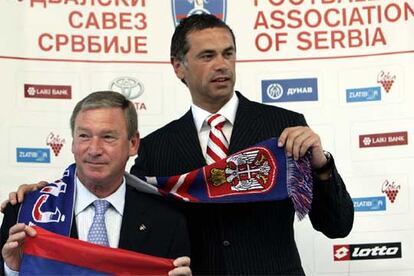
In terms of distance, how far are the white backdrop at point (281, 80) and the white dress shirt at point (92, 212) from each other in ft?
4.76

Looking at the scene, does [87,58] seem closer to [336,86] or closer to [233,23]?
[233,23]

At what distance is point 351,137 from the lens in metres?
3.71

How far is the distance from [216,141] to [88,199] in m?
0.51

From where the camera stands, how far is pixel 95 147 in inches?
86.0

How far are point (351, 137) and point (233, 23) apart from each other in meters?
0.83

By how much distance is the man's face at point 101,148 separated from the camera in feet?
7.18

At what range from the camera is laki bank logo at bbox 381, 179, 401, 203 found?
3.67 metres

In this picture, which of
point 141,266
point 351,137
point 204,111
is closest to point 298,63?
point 351,137

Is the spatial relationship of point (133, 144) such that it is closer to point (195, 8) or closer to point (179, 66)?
point (179, 66)

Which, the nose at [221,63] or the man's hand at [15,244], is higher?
the nose at [221,63]

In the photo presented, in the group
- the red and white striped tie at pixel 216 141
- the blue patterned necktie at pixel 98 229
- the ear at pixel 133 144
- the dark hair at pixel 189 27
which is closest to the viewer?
the blue patterned necktie at pixel 98 229

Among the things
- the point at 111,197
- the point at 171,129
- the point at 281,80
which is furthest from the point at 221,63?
the point at 281,80

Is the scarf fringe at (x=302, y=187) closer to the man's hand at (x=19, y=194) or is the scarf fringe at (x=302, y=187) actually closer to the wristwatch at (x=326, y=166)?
the wristwatch at (x=326, y=166)

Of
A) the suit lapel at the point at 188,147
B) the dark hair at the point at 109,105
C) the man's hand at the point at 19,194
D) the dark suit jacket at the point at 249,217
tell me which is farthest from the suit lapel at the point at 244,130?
the man's hand at the point at 19,194
